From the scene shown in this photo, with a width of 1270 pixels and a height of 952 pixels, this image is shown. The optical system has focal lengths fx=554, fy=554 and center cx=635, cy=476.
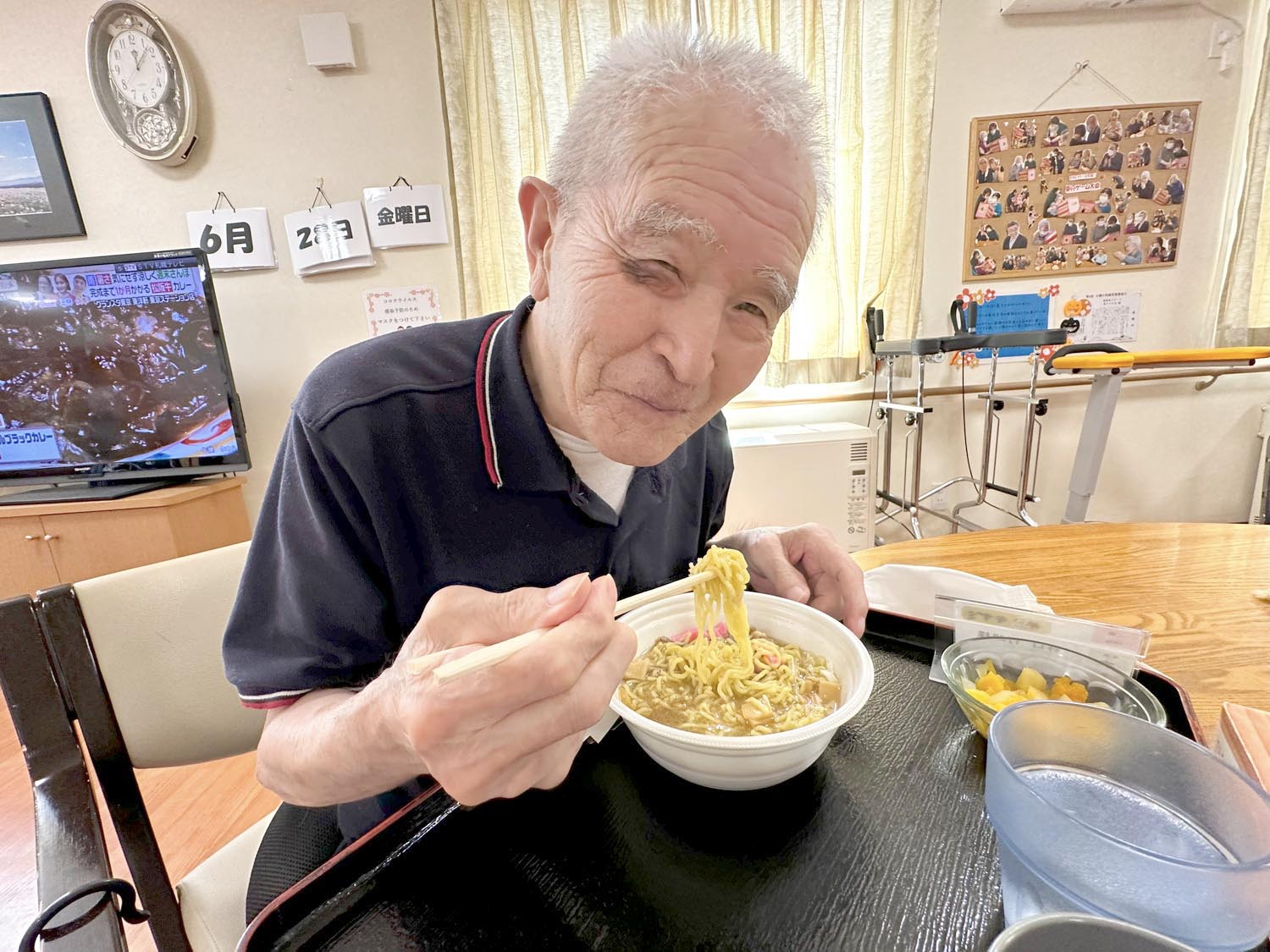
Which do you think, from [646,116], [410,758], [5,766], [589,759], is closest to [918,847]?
[589,759]

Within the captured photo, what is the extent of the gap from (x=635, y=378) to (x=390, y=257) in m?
2.99

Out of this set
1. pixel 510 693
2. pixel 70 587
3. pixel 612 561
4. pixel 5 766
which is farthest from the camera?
pixel 5 766

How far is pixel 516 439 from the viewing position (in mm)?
966

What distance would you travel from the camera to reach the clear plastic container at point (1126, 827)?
0.41 metres

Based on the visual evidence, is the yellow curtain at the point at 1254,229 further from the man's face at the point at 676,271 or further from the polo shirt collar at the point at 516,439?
the polo shirt collar at the point at 516,439

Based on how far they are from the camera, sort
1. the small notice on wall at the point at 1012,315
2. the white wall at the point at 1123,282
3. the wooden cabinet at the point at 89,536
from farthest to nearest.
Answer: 1. the small notice on wall at the point at 1012,315
2. the white wall at the point at 1123,282
3. the wooden cabinet at the point at 89,536

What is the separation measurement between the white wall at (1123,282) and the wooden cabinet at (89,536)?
3.16 metres

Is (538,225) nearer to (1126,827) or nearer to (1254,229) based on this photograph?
(1126,827)

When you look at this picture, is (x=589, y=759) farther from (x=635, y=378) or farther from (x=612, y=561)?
(x=635, y=378)

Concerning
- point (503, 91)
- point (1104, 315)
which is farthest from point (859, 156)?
point (503, 91)

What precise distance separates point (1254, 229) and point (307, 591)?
5.21 m

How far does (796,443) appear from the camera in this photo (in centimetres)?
306

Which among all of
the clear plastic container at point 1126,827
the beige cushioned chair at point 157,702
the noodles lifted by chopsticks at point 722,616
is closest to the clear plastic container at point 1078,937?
the clear plastic container at point 1126,827

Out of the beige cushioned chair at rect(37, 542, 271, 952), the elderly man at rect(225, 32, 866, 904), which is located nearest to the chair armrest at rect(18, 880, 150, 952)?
the elderly man at rect(225, 32, 866, 904)
